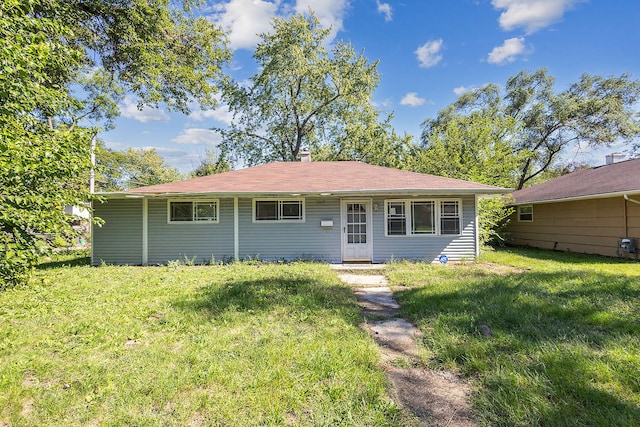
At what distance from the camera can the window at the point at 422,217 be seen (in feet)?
30.3

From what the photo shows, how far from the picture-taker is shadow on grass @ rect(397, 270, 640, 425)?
2137 mm

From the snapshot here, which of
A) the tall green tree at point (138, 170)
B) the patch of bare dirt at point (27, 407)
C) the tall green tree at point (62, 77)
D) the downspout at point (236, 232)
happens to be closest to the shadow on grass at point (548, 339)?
the patch of bare dirt at point (27, 407)

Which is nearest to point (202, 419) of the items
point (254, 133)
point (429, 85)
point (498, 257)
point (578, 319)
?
point (578, 319)

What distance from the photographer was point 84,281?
6.61 m

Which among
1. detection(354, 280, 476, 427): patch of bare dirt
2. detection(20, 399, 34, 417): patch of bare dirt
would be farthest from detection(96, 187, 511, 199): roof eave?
detection(20, 399, 34, 417): patch of bare dirt

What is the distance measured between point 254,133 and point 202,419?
21566 mm

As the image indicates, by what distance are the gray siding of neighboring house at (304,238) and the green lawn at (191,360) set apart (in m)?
3.83

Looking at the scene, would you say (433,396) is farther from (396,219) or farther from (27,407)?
(396,219)

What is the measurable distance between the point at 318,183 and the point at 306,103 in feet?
43.0

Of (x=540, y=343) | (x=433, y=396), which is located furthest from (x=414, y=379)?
(x=540, y=343)

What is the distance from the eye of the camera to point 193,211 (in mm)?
9477

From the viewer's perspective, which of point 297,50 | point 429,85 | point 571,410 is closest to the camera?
point 571,410

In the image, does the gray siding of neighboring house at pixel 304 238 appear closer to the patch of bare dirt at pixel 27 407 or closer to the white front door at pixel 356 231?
the white front door at pixel 356 231

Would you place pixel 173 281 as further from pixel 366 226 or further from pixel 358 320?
pixel 366 226
